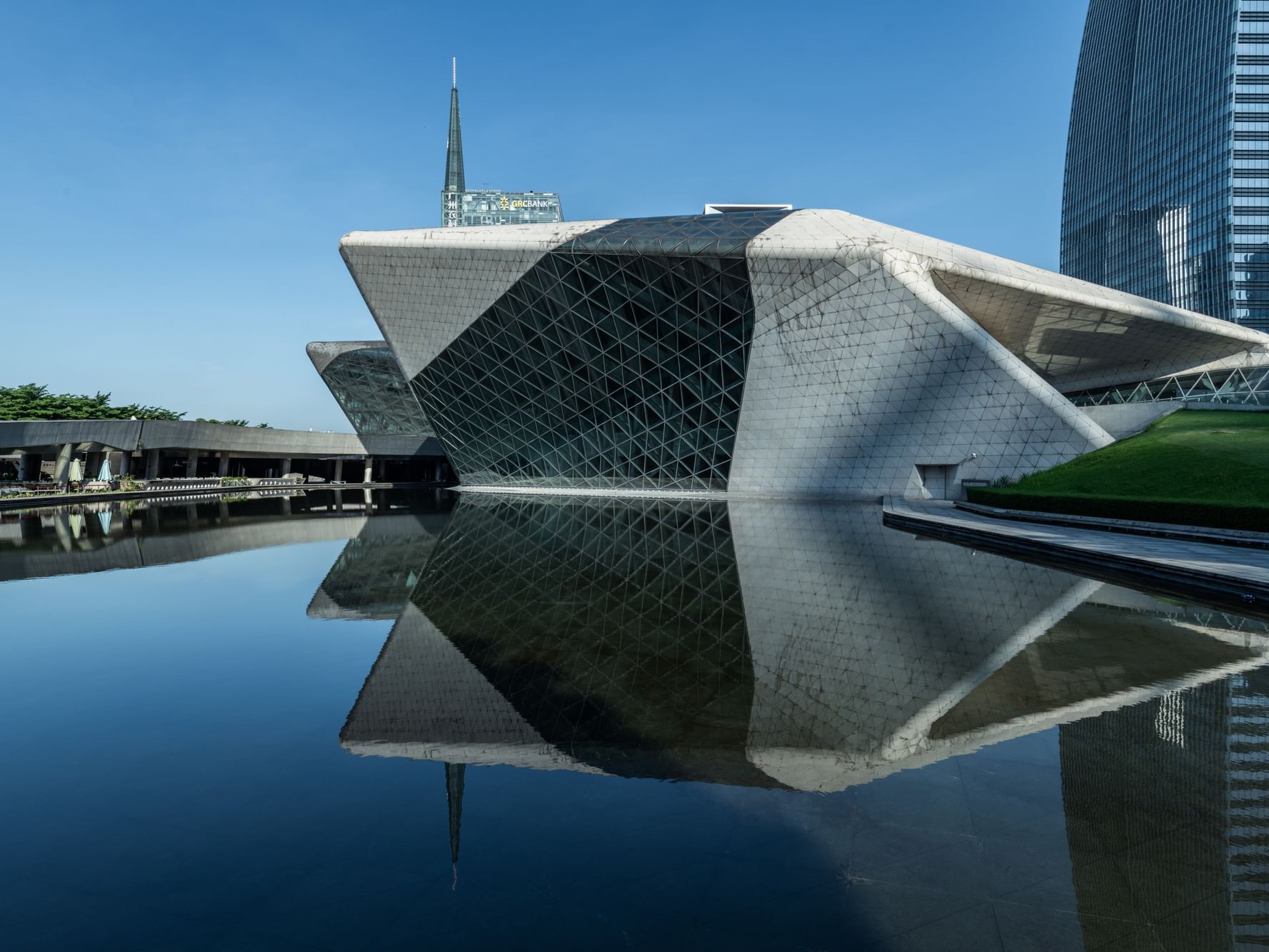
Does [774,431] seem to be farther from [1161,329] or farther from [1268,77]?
[1268,77]

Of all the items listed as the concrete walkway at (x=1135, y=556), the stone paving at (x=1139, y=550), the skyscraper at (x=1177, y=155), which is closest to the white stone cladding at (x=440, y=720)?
the concrete walkway at (x=1135, y=556)

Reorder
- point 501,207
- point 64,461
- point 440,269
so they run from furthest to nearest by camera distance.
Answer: point 501,207 → point 64,461 → point 440,269

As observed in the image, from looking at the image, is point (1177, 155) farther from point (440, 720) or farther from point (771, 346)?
point (440, 720)

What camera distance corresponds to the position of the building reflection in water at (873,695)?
3.60m

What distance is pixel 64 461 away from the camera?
4400 cm

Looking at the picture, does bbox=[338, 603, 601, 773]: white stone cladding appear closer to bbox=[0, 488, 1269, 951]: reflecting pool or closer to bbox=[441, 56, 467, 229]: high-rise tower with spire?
bbox=[0, 488, 1269, 951]: reflecting pool

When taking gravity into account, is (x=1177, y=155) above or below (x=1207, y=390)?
above

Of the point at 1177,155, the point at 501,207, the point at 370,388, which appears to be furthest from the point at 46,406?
the point at 1177,155

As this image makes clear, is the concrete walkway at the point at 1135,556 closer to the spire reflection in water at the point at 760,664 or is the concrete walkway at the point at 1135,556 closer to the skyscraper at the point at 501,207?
the spire reflection in water at the point at 760,664

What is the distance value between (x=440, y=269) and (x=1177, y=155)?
311ft

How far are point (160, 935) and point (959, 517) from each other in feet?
69.3

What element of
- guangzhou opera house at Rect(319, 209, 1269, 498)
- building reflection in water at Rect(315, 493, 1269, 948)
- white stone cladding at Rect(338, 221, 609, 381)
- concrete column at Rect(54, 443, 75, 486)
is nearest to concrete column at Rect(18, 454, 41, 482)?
concrete column at Rect(54, 443, 75, 486)

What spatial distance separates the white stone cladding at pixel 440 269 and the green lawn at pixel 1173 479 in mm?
21202

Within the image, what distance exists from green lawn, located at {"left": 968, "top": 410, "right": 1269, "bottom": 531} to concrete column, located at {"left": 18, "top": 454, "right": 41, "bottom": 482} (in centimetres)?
5348
